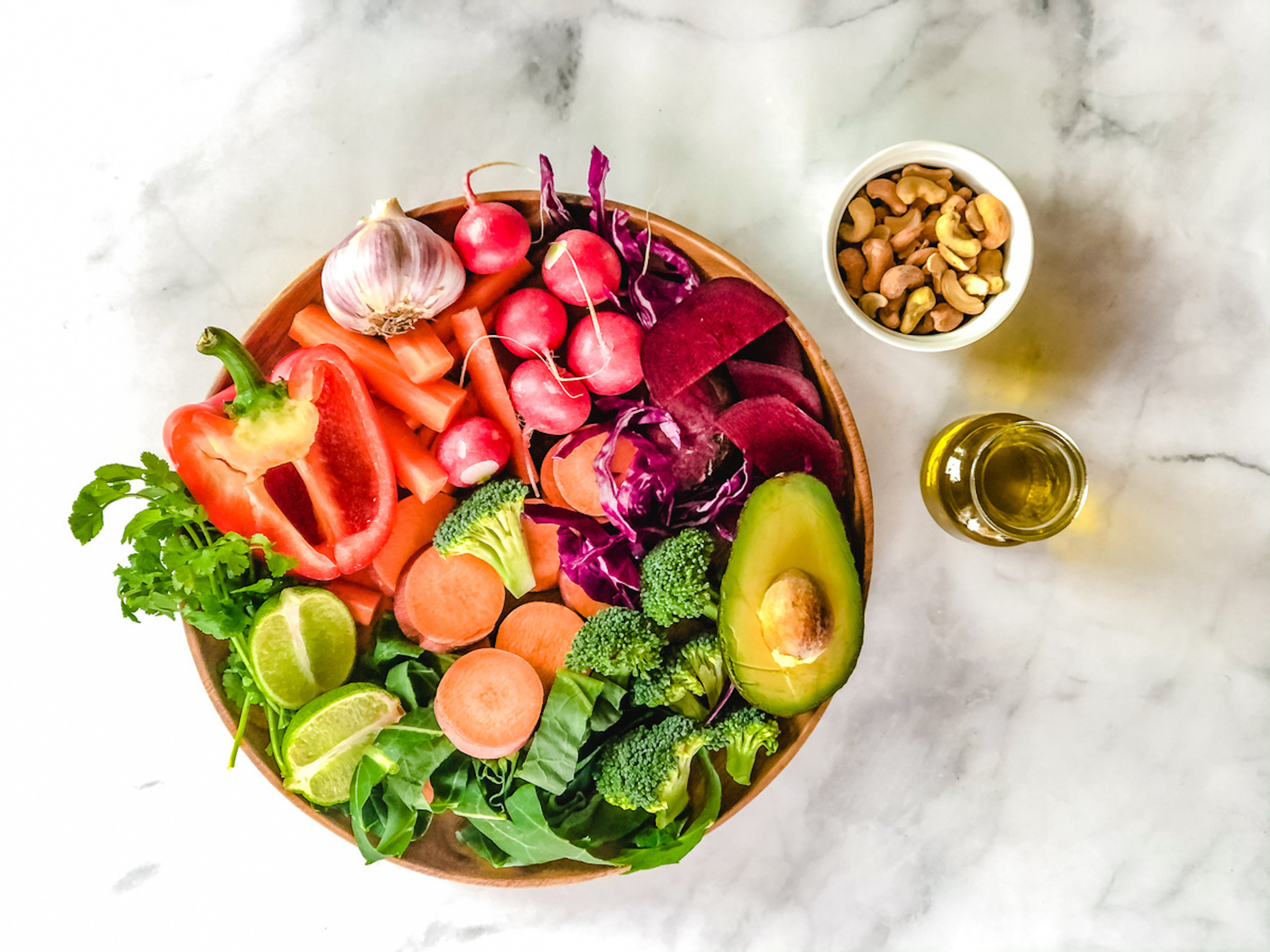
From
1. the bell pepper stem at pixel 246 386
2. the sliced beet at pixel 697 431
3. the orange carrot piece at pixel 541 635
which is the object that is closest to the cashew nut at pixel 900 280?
the sliced beet at pixel 697 431

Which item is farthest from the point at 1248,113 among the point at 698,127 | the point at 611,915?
the point at 611,915

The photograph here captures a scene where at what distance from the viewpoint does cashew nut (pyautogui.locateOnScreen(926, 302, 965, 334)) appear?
1.44 meters

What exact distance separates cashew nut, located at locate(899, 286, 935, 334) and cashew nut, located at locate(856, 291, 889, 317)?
0.04 m

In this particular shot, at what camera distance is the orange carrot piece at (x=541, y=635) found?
149cm

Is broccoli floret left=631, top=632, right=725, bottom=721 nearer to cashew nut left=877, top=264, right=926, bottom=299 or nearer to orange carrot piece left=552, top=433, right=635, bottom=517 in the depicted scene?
orange carrot piece left=552, top=433, right=635, bottom=517

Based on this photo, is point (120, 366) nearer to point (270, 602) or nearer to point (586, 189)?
point (270, 602)

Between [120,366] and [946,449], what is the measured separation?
157 cm

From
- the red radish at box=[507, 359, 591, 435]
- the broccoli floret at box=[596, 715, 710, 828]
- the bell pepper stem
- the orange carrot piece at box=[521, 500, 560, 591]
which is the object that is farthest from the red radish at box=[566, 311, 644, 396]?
the broccoli floret at box=[596, 715, 710, 828]

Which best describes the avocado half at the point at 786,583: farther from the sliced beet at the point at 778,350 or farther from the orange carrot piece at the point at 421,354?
the orange carrot piece at the point at 421,354

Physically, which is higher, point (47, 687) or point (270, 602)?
point (270, 602)

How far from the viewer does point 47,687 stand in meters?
1.68

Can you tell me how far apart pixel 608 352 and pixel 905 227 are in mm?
551

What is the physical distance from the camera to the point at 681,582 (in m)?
1.34

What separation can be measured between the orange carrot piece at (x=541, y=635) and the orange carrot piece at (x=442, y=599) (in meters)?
0.06
